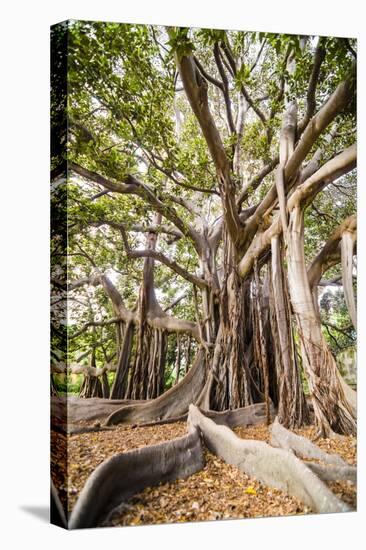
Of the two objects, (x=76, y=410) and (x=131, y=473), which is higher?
(x=76, y=410)

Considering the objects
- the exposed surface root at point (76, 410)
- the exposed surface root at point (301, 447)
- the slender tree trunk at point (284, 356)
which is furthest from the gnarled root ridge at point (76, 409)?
the slender tree trunk at point (284, 356)

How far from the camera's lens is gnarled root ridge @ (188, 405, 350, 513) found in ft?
16.8

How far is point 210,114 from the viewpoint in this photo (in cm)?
566

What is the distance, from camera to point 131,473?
4816 millimetres

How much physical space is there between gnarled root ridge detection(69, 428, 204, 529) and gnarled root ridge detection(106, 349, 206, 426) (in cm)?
26

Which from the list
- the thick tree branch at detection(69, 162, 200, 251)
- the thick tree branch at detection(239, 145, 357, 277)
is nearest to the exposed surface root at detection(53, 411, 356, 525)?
the thick tree branch at detection(69, 162, 200, 251)

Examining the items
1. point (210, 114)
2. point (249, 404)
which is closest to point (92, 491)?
point (249, 404)

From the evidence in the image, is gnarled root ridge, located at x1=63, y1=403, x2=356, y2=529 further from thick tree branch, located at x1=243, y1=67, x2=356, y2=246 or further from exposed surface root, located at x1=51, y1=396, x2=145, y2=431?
thick tree branch, located at x1=243, y1=67, x2=356, y2=246

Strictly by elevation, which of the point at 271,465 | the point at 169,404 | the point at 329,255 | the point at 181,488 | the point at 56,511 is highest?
the point at 329,255

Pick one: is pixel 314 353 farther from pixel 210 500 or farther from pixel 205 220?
pixel 210 500

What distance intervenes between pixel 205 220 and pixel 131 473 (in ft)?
7.10

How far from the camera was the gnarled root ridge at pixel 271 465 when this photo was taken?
5.12 metres

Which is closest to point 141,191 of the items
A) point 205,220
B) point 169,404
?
point 205,220

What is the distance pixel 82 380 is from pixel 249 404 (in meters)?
1.53
